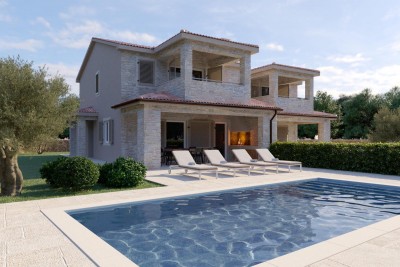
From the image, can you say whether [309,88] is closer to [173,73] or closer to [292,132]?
[292,132]

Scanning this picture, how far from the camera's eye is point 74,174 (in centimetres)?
948

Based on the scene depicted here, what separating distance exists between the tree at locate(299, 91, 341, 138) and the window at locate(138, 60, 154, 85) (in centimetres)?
3641

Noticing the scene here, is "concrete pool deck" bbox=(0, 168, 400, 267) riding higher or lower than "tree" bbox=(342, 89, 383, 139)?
lower

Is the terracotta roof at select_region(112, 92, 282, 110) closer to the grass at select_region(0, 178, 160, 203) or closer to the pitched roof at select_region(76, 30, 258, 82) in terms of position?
the pitched roof at select_region(76, 30, 258, 82)

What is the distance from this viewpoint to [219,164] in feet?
47.5

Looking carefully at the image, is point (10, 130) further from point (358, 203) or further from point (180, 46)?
point (180, 46)

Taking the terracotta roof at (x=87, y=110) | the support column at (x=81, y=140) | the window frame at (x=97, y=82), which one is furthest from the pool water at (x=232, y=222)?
the window frame at (x=97, y=82)

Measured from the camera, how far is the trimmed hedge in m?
14.6

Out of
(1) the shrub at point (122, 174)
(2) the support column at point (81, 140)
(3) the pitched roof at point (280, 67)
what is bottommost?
(1) the shrub at point (122, 174)

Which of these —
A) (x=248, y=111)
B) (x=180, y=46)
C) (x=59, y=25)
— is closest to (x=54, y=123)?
(x=59, y=25)

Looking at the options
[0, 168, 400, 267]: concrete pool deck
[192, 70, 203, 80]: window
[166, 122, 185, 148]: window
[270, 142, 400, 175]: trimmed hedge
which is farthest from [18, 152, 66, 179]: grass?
[270, 142, 400, 175]: trimmed hedge

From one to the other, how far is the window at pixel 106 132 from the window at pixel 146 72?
3425 mm

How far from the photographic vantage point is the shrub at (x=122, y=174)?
10633 mm

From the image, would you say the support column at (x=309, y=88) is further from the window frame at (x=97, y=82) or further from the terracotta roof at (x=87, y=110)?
the terracotta roof at (x=87, y=110)
